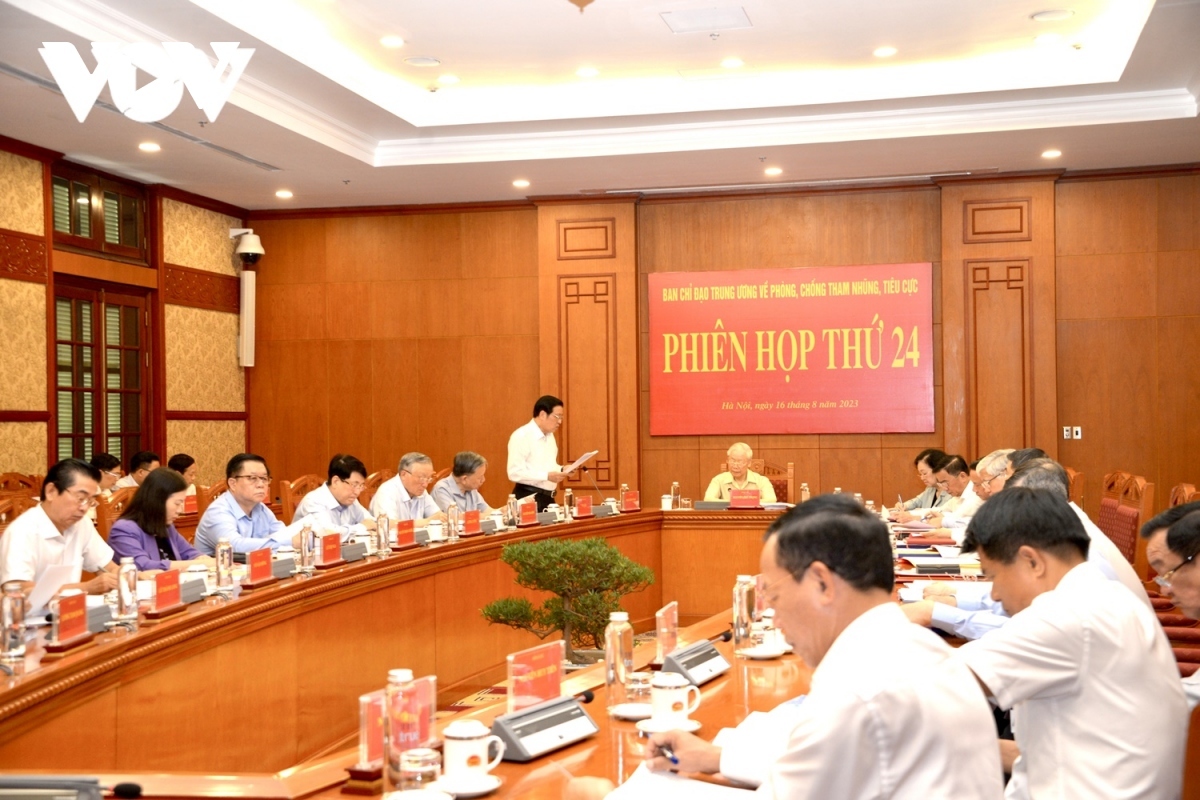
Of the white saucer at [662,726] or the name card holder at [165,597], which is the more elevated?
the name card holder at [165,597]

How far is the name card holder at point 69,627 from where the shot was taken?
268cm

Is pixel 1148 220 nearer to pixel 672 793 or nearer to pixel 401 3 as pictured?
pixel 401 3

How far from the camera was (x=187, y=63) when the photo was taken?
4504mm

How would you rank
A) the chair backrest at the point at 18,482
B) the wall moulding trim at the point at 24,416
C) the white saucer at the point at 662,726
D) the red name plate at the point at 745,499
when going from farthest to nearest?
the wall moulding trim at the point at 24,416 → the red name plate at the point at 745,499 → the chair backrest at the point at 18,482 → the white saucer at the point at 662,726

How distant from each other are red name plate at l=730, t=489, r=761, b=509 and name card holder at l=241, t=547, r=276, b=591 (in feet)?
11.2

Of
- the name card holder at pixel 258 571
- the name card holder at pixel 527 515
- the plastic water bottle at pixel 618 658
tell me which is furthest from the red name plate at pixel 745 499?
the plastic water bottle at pixel 618 658

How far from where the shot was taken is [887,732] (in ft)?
4.24

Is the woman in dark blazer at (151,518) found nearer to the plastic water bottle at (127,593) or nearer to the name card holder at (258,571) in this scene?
the name card holder at (258,571)

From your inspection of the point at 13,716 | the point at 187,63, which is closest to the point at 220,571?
the point at 13,716

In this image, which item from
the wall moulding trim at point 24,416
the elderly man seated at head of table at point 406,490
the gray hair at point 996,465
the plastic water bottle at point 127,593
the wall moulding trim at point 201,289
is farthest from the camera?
the wall moulding trim at point 201,289

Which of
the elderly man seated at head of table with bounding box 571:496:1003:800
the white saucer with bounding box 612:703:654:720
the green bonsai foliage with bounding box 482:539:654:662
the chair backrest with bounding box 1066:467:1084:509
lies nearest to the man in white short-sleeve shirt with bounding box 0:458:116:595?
the green bonsai foliage with bounding box 482:539:654:662

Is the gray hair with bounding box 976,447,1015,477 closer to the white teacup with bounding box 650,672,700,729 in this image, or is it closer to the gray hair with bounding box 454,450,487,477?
the gray hair with bounding box 454,450,487,477

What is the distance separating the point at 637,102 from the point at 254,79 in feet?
7.80

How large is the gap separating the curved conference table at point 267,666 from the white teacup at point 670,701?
4.24 feet
